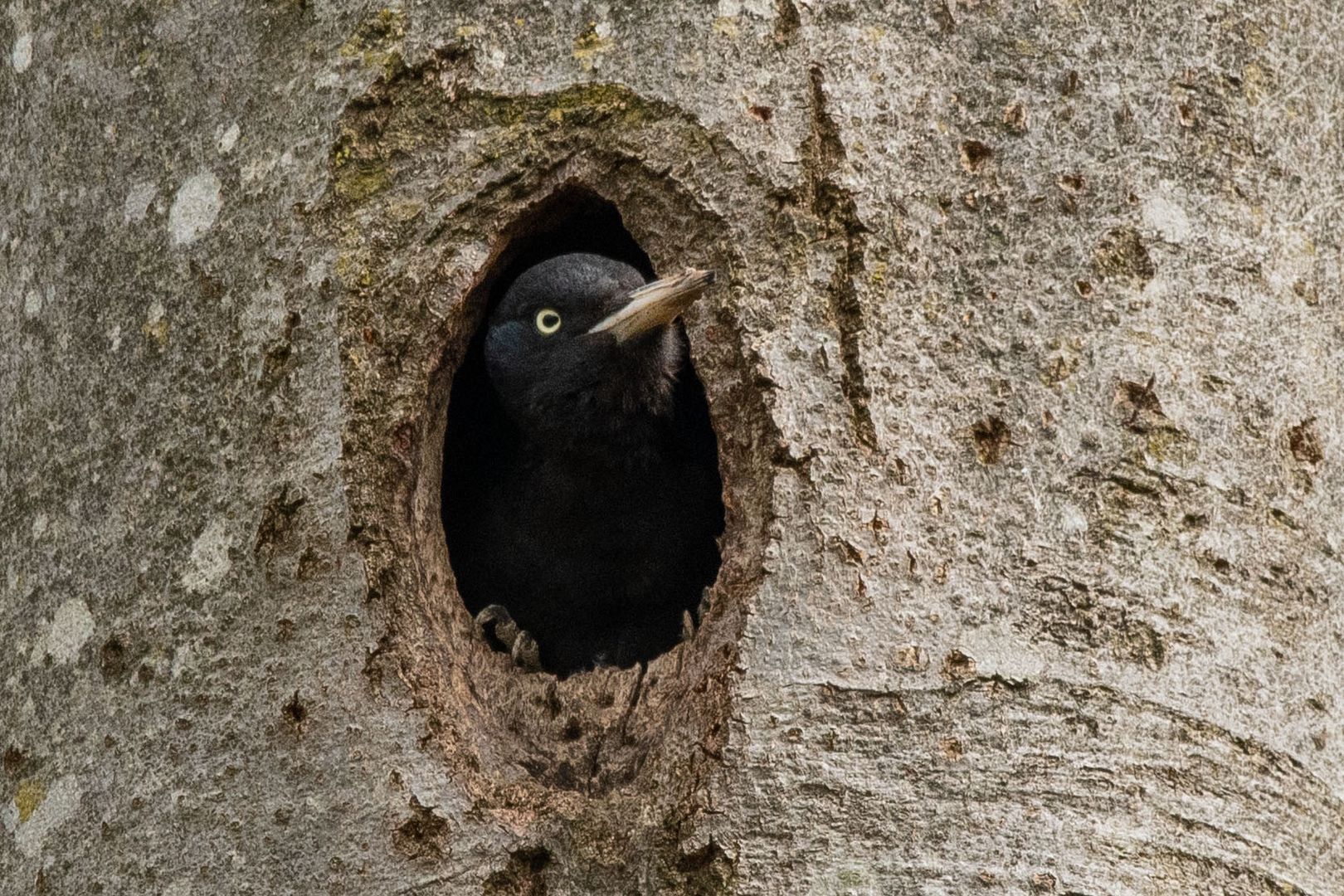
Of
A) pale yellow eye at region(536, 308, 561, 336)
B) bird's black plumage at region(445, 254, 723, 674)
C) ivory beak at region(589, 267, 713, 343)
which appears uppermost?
pale yellow eye at region(536, 308, 561, 336)

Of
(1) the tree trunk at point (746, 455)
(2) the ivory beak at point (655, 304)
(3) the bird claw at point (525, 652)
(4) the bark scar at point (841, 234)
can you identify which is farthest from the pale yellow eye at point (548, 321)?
(4) the bark scar at point (841, 234)

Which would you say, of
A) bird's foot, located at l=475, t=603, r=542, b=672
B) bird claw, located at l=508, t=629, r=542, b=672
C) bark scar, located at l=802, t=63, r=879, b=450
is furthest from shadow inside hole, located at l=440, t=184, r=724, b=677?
bark scar, located at l=802, t=63, r=879, b=450

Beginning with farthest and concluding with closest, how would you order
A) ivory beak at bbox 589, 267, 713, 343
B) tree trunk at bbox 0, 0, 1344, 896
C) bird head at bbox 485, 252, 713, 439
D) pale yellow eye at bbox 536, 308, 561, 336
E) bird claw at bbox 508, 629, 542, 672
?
pale yellow eye at bbox 536, 308, 561, 336 → bird head at bbox 485, 252, 713, 439 → bird claw at bbox 508, 629, 542, 672 → ivory beak at bbox 589, 267, 713, 343 → tree trunk at bbox 0, 0, 1344, 896

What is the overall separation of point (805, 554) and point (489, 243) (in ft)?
3.50

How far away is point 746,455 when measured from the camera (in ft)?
11.8

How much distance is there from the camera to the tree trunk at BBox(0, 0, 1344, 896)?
10.9 feet

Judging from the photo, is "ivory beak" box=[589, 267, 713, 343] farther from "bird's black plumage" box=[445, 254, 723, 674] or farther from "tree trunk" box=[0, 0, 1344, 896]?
"bird's black plumage" box=[445, 254, 723, 674]

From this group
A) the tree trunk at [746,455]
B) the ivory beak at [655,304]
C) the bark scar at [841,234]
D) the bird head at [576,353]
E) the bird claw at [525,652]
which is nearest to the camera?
the tree trunk at [746,455]

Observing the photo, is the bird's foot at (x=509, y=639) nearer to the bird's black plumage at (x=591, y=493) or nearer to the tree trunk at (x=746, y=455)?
the bird's black plumage at (x=591, y=493)

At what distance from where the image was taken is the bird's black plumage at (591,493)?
6086 mm

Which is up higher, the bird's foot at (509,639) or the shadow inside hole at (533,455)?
the shadow inside hole at (533,455)

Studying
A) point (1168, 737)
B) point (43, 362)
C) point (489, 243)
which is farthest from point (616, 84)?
point (1168, 737)

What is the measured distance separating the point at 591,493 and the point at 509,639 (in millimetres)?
1035

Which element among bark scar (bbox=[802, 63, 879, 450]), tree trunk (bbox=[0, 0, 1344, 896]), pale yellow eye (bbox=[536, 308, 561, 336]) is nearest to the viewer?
tree trunk (bbox=[0, 0, 1344, 896])
